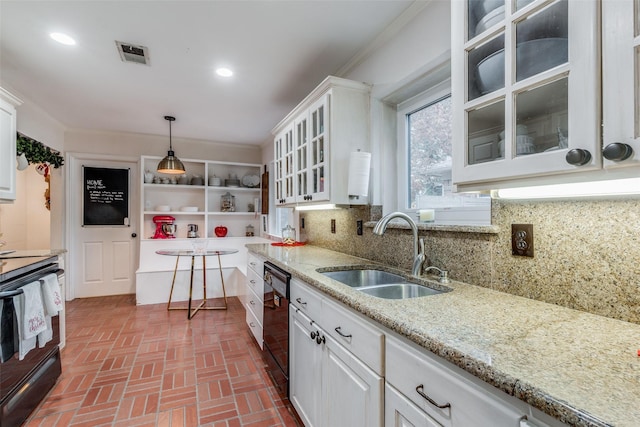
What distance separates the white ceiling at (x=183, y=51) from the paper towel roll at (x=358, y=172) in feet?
2.72

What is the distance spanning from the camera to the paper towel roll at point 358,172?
2068 millimetres

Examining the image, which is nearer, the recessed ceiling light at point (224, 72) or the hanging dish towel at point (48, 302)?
the hanging dish towel at point (48, 302)

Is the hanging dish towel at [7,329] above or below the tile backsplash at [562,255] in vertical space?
below

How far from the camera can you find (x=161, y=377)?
2320 mm

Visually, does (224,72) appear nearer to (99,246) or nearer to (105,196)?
(105,196)

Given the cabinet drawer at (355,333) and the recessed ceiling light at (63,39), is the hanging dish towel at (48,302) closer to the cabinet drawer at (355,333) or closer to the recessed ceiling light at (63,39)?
the recessed ceiling light at (63,39)

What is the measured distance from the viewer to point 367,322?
1124 mm

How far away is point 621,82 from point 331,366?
1.36 metres

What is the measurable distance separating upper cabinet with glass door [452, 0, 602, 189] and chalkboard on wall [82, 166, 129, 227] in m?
4.93

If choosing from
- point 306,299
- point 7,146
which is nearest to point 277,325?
point 306,299

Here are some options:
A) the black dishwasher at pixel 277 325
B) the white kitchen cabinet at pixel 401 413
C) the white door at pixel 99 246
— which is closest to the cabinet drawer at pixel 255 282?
the black dishwasher at pixel 277 325

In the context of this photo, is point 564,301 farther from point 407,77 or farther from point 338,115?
point 338,115

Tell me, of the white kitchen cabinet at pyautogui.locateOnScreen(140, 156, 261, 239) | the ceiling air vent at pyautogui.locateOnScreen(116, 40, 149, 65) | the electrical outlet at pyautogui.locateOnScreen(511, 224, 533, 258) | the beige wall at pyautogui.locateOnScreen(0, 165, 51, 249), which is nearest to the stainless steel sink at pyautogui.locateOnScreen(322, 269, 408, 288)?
the electrical outlet at pyautogui.locateOnScreen(511, 224, 533, 258)

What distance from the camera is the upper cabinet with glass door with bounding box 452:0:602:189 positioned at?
75cm
